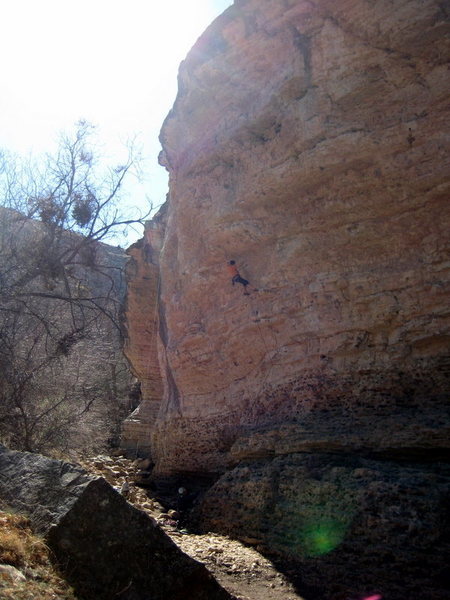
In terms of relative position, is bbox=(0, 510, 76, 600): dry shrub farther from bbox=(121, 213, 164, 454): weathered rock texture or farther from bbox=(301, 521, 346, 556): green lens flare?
bbox=(121, 213, 164, 454): weathered rock texture

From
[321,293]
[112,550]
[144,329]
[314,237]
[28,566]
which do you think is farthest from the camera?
[144,329]

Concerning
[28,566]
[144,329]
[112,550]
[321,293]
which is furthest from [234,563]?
[144,329]

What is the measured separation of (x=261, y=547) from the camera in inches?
178

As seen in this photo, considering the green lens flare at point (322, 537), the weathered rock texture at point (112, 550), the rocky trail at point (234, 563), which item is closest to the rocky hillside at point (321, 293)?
the green lens flare at point (322, 537)

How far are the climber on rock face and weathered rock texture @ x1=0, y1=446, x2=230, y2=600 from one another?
3.56 m

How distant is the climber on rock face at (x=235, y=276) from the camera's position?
653cm

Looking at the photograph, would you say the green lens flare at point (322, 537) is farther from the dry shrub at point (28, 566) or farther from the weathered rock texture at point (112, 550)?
the dry shrub at point (28, 566)

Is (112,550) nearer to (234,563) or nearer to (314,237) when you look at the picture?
(234,563)

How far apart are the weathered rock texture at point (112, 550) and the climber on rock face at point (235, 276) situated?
11.7 feet

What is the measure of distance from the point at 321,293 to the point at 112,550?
346 cm

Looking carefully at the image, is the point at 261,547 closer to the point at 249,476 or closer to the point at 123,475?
the point at 249,476

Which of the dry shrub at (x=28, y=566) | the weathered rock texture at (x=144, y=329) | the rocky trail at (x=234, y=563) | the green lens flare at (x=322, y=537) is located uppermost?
the weathered rock texture at (x=144, y=329)

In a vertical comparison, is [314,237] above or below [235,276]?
above

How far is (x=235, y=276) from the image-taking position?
666 cm
